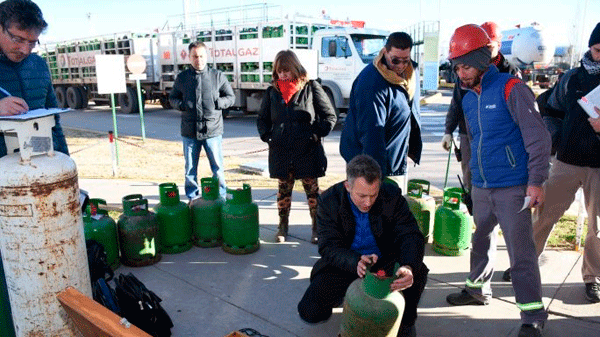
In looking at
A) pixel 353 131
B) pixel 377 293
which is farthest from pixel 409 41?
pixel 377 293

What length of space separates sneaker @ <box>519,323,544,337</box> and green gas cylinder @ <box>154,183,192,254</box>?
2870 millimetres

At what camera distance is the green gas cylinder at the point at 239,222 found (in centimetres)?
421

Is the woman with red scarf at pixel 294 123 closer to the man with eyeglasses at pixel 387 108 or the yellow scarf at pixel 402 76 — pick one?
the man with eyeglasses at pixel 387 108

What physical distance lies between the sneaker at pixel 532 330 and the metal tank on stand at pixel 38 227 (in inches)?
102

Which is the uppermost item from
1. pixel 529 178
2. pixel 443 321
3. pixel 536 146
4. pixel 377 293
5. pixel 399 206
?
pixel 536 146

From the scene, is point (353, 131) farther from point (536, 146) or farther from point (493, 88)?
point (536, 146)

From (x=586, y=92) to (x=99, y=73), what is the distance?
940 centimetres

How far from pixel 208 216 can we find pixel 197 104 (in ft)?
4.92

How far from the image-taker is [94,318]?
179 centimetres

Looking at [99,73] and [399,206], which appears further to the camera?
[99,73]

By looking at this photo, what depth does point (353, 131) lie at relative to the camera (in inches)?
148

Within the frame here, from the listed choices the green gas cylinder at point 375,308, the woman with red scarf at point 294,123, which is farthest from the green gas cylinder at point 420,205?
the green gas cylinder at point 375,308

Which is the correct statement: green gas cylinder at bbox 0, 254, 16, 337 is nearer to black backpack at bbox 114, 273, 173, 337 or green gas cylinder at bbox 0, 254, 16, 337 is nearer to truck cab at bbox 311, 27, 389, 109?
black backpack at bbox 114, 273, 173, 337

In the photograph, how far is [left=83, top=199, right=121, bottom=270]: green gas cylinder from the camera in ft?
12.5
